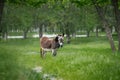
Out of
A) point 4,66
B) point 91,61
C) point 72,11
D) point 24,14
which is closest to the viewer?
point 4,66

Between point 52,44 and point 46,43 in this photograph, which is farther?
point 46,43

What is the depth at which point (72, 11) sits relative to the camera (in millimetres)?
58781

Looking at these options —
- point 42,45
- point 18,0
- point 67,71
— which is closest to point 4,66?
point 67,71

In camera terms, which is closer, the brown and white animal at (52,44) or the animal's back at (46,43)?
the brown and white animal at (52,44)

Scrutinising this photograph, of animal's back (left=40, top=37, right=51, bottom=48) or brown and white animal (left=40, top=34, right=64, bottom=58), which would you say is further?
animal's back (left=40, top=37, right=51, bottom=48)

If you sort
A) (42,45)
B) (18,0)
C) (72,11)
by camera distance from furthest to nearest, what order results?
1. (72,11)
2. (42,45)
3. (18,0)

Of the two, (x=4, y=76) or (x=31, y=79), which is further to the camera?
(x=31, y=79)

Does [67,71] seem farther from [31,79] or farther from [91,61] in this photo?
[31,79]

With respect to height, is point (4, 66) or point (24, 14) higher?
point (24, 14)

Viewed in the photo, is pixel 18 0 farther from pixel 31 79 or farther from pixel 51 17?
pixel 51 17

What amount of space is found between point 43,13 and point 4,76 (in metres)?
58.4

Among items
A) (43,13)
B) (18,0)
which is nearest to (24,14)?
(43,13)

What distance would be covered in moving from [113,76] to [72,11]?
46.8 metres

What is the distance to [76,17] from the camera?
60.4 meters
